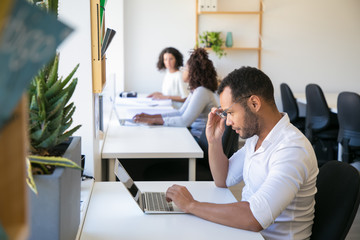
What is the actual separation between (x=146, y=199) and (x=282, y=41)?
4952 millimetres

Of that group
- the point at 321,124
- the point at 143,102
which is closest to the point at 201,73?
the point at 143,102

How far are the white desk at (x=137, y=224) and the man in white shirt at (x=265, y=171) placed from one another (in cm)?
4

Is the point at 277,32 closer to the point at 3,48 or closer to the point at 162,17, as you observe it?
the point at 162,17

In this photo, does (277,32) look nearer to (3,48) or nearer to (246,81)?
(246,81)

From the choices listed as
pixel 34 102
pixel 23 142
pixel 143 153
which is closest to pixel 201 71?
pixel 143 153

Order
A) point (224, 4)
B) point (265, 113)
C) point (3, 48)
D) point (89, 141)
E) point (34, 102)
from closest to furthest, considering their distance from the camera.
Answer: point (3, 48) → point (34, 102) → point (265, 113) → point (89, 141) → point (224, 4)

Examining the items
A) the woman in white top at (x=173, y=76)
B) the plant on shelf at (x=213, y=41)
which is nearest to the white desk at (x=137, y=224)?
→ the woman in white top at (x=173, y=76)

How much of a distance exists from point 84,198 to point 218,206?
53 centimetres

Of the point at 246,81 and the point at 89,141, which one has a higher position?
the point at 246,81

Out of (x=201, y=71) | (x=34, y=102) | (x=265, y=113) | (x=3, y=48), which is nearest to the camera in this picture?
(x=3, y=48)

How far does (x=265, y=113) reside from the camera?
1718 millimetres

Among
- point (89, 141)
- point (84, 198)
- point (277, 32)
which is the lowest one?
point (84, 198)

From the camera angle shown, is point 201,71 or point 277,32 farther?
point 277,32

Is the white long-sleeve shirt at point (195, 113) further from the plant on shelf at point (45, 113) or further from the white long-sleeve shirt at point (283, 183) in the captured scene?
the plant on shelf at point (45, 113)
